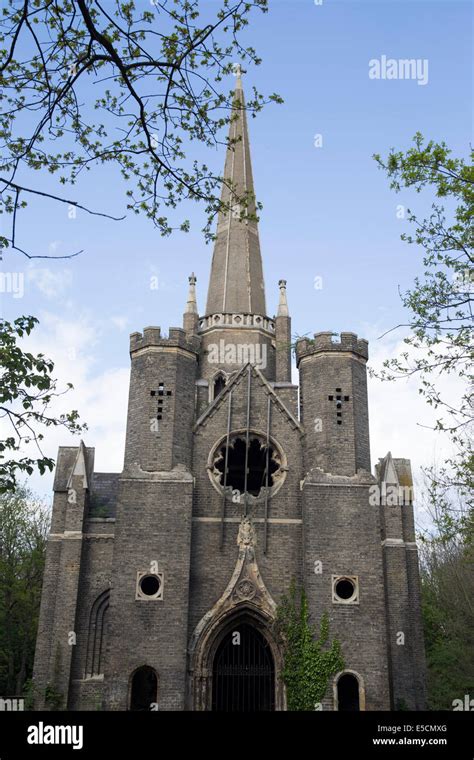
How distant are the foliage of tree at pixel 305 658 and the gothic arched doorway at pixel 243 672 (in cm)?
94

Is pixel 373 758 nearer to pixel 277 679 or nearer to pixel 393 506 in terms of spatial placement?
pixel 277 679

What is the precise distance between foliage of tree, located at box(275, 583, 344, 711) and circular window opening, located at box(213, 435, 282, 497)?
4180mm

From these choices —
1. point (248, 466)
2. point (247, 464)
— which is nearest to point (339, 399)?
point (247, 464)

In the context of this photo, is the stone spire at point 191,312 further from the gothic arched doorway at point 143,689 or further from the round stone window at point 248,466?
the gothic arched doorway at point 143,689

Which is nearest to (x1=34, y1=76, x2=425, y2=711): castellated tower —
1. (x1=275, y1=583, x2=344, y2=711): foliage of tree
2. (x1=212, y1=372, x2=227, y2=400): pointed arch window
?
(x1=275, y1=583, x2=344, y2=711): foliage of tree

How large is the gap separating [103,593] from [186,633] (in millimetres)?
3931

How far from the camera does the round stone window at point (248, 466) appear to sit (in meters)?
23.1

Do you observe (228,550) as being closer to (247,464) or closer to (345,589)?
(247,464)

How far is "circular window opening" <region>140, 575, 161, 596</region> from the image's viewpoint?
69.1ft

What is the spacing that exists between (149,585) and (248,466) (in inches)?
213

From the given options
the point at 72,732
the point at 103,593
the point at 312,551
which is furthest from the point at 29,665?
the point at 72,732

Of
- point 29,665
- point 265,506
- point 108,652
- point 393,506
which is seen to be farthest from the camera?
point 29,665

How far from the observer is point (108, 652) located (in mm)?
20203

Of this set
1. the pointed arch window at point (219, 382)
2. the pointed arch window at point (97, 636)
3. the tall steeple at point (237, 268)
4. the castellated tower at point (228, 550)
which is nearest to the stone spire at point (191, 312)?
the tall steeple at point (237, 268)
